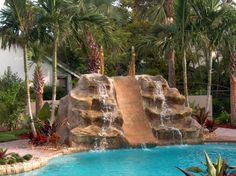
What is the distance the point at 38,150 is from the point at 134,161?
3810 mm

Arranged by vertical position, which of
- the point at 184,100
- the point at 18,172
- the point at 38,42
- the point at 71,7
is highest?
the point at 71,7

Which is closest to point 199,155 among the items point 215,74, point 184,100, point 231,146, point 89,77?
point 231,146

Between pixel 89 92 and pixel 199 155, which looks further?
pixel 89 92

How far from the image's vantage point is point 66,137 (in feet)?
58.6

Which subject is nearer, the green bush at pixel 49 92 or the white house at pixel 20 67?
the green bush at pixel 49 92

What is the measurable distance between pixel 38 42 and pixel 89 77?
2530mm

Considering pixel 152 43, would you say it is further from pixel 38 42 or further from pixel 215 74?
pixel 215 74

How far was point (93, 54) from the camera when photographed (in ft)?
86.2

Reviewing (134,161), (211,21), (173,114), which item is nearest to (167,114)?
(173,114)

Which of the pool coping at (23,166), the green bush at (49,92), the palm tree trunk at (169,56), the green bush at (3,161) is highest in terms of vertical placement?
the palm tree trunk at (169,56)

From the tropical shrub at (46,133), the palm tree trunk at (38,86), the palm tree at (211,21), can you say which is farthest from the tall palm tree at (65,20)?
the palm tree trunk at (38,86)

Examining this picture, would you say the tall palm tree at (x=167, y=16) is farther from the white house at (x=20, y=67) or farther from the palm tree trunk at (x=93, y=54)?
the white house at (x=20, y=67)

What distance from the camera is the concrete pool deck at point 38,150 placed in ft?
41.5

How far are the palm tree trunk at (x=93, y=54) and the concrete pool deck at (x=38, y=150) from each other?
7.81 meters
